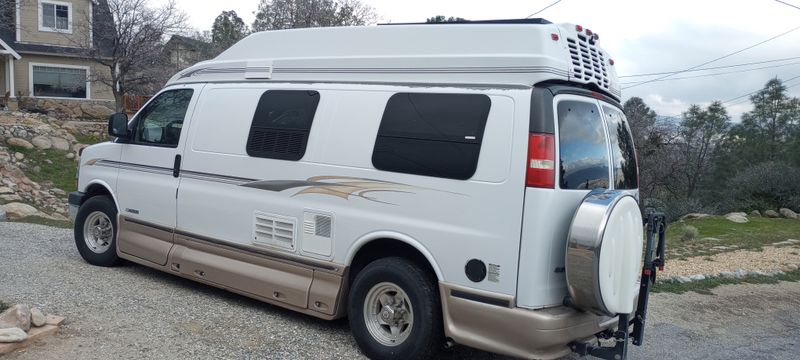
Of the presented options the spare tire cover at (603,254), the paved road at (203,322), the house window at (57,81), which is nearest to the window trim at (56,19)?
the house window at (57,81)

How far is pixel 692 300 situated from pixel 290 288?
5.46m

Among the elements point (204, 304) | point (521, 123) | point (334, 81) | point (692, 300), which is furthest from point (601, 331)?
point (692, 300)

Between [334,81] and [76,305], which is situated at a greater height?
[334,81]

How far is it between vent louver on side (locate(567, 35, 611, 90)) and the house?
2466cm

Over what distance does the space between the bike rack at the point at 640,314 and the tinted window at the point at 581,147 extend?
1.67 ft

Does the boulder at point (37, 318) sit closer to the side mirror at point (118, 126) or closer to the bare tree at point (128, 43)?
the side mirror at point (118, 126)

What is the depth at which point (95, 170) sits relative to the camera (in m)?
7.83

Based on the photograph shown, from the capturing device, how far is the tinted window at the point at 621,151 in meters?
5.45

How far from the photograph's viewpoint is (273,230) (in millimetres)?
5945

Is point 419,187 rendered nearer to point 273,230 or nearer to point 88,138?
point 273,230

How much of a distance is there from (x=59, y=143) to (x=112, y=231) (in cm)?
1375

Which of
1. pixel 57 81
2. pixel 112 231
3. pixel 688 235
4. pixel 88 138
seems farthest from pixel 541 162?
pixel 57 81

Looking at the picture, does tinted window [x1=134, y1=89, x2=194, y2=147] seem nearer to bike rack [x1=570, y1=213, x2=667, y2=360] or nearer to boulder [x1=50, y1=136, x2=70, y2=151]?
bike rack [x1=570, y1=213, x2=667, y2=360]

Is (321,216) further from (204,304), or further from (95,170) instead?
(95,170)
